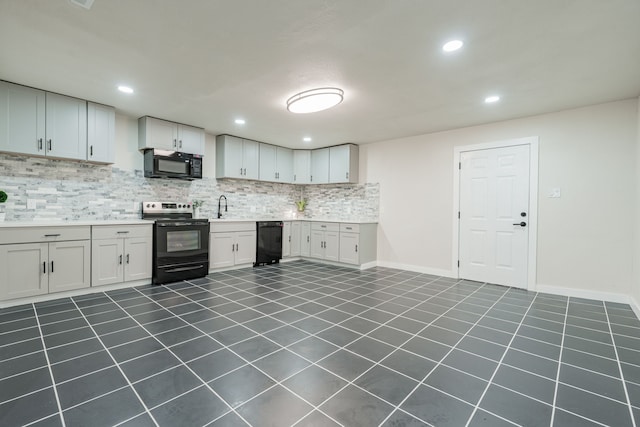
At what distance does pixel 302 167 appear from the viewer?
663 centimetres

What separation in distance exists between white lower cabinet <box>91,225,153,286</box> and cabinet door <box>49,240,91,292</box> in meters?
0.07

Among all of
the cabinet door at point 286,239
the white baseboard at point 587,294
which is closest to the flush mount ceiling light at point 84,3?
the cabinet door at point 286,239

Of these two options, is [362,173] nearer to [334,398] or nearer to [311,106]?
[311,106]

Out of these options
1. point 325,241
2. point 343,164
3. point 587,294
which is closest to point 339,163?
point 343,164

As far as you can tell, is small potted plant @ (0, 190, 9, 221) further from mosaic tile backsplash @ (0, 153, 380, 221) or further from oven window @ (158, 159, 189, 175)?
oven window @ (158, 159, 189, 175)

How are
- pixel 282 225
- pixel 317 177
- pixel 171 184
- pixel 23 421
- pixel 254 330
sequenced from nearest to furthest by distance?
pixel 23 421
pixel 254 330
pixel 171 184
pixel 282 225
pixel 317 177

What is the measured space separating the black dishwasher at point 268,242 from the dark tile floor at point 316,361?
1.97 metres

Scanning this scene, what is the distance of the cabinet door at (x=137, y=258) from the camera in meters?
3.99

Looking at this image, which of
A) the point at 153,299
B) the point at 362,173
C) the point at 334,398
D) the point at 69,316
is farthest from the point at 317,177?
the point at 334,398

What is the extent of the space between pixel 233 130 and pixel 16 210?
9.98ft

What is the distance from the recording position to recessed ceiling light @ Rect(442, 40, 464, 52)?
7.86ft

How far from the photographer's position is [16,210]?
361 cm

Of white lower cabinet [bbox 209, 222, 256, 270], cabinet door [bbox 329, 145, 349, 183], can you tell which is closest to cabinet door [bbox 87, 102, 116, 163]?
white lower cabinet [bbox 209, 222, 256, 270]

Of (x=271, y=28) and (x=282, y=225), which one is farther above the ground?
(x=271, y=28)
